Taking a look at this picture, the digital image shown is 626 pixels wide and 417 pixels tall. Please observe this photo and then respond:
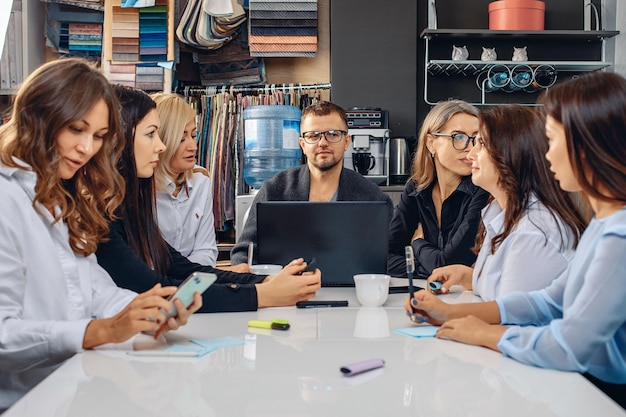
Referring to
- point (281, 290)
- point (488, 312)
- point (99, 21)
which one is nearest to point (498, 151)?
point (488, 312)

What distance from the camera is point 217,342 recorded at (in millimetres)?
1503

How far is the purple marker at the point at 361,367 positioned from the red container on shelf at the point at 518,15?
396cm

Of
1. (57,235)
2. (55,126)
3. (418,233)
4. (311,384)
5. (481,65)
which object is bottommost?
(311,384)

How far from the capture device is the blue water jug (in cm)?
477

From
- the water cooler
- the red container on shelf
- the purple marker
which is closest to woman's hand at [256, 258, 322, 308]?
the purple marker

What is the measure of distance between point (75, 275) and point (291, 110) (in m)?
3.29

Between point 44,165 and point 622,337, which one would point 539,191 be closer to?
point 622,337

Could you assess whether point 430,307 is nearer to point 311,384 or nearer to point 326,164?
point 311,384

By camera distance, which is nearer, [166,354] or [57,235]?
[166,354]

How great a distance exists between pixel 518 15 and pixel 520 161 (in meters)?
3.20

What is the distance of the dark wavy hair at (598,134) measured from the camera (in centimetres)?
135

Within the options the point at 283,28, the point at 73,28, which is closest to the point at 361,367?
the point at 283,28

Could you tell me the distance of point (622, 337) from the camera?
1354 millimetres

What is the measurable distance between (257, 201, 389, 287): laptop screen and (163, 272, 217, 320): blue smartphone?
786 millimetres
